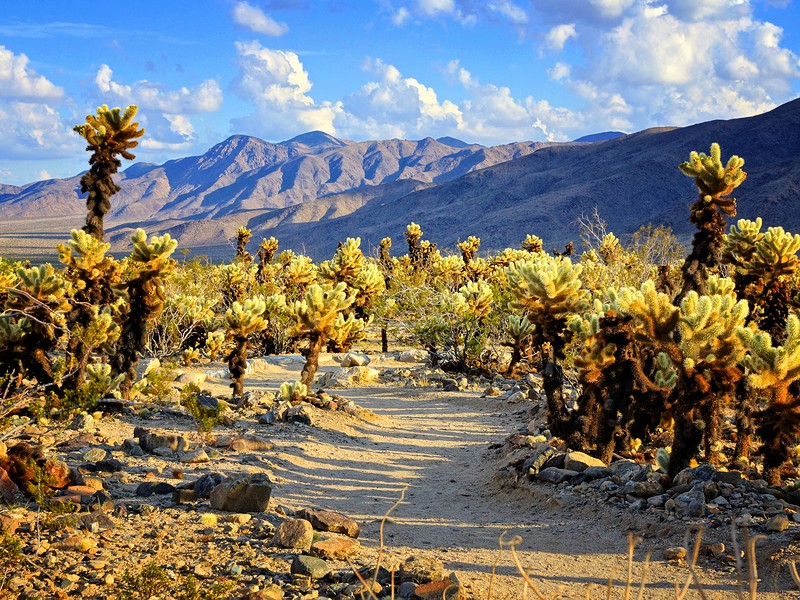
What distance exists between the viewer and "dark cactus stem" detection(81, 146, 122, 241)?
10039 mm

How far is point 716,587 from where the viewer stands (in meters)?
4.54

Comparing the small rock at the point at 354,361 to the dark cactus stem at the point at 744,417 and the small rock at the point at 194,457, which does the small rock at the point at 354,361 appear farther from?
the dark cactus stem at the point at 744,417

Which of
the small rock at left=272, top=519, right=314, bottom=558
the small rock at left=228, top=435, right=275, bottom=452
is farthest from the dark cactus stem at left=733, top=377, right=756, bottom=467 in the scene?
the small rock at left=228, top=435, right=275, bottom=452

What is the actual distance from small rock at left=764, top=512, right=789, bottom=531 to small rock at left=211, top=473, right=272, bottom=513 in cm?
380

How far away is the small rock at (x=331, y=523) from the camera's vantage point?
5250mm

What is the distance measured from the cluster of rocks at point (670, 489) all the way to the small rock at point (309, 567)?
2.78 m

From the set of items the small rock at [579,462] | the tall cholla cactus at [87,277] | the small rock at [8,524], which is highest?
the tall cholla cactus at [87,277]

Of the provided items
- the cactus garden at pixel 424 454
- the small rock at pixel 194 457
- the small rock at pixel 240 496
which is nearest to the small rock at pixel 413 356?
the cactus garden at pixel 424 454

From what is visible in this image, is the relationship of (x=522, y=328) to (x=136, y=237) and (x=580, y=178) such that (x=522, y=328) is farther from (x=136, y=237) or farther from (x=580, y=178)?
(x=580, y=178)

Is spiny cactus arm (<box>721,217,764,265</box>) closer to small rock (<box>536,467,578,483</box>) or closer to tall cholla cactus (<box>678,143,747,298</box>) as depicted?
tall cholla cactus (<box>678,143,747,298</box>)

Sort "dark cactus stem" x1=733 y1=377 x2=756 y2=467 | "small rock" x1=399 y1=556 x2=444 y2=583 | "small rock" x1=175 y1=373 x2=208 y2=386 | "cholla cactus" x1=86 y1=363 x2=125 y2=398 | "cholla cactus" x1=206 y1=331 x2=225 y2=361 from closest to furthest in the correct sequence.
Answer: "small rock" x1=399 y1=556 x2=444 y2=583 < "dark cactus stem" x1=733 y1=377 x2=756 y2=467 < "cholla cactus" x1=86 y1=363 x2=125 y2=398 < "small rock" x1=175 y1=373 x2=208 y2=386 < "cholla cactus" x1=206 y1=331 x2=225 y2=361

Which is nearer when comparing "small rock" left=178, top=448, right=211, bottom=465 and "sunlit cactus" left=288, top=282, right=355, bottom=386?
"small rock" left=178, top=448, right=211, bottom=465

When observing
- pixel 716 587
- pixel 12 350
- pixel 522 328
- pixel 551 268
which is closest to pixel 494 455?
pixel 551 268

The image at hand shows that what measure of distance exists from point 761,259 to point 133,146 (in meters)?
9.22
